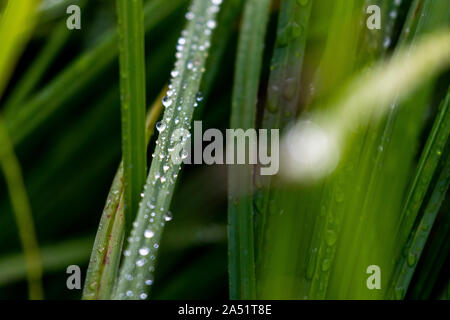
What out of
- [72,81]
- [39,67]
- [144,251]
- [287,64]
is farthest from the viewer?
[39,67]

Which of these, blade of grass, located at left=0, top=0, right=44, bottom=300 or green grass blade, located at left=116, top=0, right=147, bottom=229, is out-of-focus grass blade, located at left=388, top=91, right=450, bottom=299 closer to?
green grass blade, located at left=116, top=0, right=147, bottom=229

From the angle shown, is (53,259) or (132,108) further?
(53,259)

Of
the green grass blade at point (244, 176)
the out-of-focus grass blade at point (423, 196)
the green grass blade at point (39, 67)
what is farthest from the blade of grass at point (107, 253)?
the green grass blade at point (39, 67)

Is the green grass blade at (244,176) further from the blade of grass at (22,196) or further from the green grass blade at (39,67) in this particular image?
the green grass blade at (39,67)

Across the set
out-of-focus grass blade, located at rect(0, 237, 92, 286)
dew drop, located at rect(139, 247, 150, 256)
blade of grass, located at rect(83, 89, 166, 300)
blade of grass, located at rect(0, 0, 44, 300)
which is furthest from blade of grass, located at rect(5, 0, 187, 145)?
dew drop, located at rect(139, 247, 150, 256)

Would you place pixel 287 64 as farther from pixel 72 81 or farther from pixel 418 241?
pixel 72 81

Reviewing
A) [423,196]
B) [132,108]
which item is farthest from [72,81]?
[423,196]
